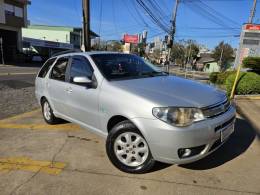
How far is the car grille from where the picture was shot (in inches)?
124

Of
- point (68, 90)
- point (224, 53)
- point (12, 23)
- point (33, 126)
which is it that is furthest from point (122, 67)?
point (224, 53)

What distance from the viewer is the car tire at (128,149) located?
10.9 ft

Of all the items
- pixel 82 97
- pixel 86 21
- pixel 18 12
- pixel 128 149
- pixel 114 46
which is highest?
pixel 18 12

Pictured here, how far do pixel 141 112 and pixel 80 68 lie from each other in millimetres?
1772

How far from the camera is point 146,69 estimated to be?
184 inches

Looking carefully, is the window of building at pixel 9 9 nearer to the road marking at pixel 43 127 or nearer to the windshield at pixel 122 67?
the road marking at pixel 43 127

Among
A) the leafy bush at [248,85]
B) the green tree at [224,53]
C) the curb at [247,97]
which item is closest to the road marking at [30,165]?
the curb at [247,97]

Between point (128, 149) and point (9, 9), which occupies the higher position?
point (9, 9)

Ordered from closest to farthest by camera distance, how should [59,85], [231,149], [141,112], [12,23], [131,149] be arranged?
[141,112] → [131,149] → [231,149] → [59,85] → [12,23]

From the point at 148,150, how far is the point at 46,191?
4.52 ft

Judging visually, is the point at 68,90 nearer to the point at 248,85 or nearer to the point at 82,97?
the point at 82,97

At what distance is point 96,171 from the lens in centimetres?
354

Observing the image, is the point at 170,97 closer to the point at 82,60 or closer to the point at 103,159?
the point at 103,159

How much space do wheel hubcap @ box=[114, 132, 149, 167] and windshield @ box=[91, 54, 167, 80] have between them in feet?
3.28
